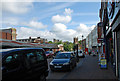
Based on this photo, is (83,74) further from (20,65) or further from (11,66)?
(11,66)

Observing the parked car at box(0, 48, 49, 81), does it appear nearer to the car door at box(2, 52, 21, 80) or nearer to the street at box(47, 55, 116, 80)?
the car door at box(2, 52, 21, 80)

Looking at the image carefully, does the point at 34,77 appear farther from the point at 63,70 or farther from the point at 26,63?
the point at 63,70

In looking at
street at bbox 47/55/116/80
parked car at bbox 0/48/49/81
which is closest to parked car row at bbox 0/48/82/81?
parked car at bbox 0/48/49/81

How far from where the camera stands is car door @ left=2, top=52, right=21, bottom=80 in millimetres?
3944

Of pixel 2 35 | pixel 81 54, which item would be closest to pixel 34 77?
pixel 81 54

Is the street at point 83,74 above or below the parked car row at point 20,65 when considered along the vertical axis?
below

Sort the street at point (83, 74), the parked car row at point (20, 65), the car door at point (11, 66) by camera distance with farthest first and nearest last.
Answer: the street at point (83, 74), the parked car row at point (20, 65), the car door at point (11, 66)

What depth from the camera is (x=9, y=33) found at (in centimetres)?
6438

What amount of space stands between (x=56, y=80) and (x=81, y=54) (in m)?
21.7

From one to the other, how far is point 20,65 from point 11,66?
1.05ft

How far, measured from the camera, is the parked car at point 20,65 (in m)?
4.04

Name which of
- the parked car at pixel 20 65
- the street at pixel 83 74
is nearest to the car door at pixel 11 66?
the parked car at pixel 20 65

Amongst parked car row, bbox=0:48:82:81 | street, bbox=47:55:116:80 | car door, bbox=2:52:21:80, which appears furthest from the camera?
street, bbox=47:55:116:80

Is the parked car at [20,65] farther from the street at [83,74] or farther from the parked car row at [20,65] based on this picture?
the street at [83,74]
